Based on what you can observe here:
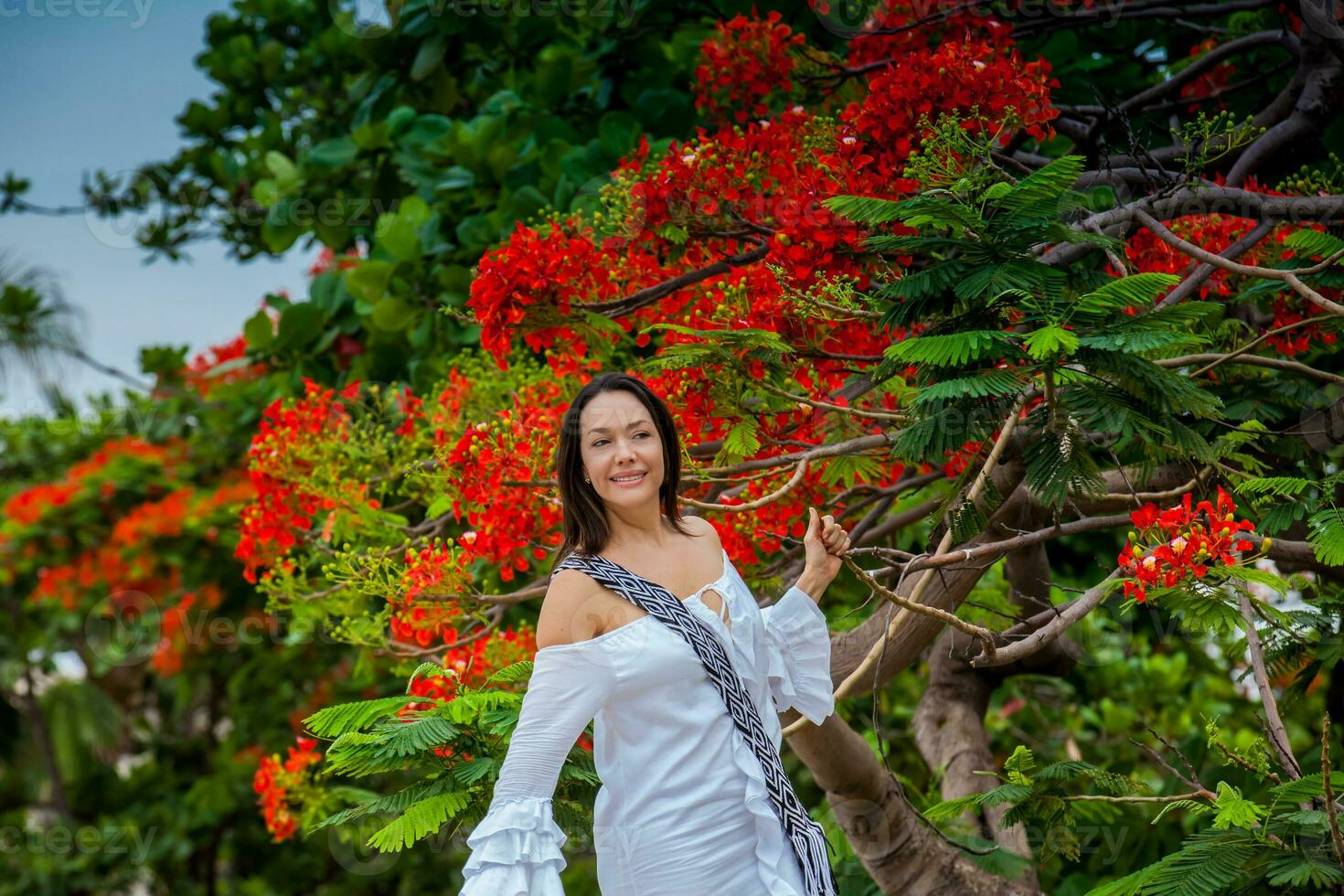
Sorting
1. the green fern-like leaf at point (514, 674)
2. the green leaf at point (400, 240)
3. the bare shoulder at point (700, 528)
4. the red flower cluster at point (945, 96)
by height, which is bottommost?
the green fern-like leaf at point (514, 674)

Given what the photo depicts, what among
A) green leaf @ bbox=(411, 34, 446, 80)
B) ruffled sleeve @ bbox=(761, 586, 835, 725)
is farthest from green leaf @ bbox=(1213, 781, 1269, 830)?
green leaf @ bbox=(411, 34, 446, 80)

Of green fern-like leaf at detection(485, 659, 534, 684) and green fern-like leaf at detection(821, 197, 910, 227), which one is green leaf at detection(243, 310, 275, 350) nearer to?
green fern-like leaf at detection(485, 659, 534, 684)

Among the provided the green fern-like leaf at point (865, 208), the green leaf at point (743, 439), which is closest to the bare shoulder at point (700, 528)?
the green leaf at point (743, 439)

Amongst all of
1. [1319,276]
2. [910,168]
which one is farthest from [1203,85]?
[910,168]

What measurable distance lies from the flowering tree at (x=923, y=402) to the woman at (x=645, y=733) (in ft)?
1.10

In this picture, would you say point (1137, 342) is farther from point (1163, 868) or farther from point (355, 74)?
point (355, 74)

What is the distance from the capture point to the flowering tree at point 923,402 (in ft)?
8.20

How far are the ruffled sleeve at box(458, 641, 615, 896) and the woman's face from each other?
0.33 m

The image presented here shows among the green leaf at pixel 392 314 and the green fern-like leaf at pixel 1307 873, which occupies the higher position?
the green leaf at pixel 392 314

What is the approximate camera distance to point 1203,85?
4.64 meters

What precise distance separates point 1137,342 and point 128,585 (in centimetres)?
677

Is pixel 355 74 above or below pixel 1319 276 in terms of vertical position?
above

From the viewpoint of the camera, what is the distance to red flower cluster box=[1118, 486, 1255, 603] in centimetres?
239

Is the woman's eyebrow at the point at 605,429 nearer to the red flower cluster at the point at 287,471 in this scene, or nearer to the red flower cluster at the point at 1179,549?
the red flower cluster at the point at 1179,549
